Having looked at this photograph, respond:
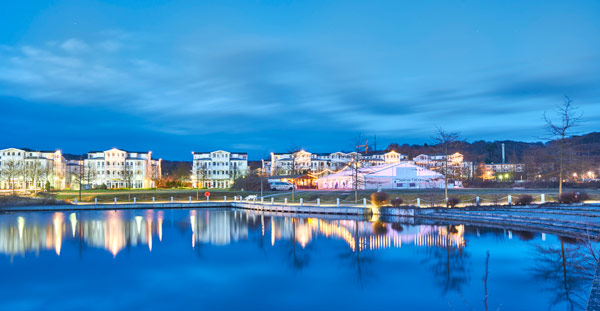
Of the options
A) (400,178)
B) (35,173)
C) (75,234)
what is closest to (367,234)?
(75,234)

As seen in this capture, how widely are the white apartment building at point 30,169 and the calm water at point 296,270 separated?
2561 inches

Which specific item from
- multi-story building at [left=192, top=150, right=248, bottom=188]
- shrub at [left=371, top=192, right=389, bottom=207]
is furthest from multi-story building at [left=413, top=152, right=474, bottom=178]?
multi-story building at [left=192, top=150, right=248, bottom=188]

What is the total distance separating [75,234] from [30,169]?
71.0 m

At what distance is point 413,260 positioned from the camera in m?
18.3

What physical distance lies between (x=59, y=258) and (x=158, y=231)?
385 inches

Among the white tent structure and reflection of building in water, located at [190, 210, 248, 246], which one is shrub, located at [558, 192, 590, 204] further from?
the white tent structure

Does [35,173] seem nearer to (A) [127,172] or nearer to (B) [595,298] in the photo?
(A) [127,172]

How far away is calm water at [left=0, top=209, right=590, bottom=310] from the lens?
1302cm

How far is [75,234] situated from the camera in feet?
91.4

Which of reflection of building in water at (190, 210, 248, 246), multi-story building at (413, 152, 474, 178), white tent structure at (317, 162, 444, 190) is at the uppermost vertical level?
multi-story building at (413, 152, 474, 178)

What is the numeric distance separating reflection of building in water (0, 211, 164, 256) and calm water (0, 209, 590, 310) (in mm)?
124

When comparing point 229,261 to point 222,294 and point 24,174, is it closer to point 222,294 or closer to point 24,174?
point 222,294

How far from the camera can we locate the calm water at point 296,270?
13016 mm

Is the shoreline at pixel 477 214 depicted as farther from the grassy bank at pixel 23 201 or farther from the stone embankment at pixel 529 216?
the grassy bank at pixel 23 201
